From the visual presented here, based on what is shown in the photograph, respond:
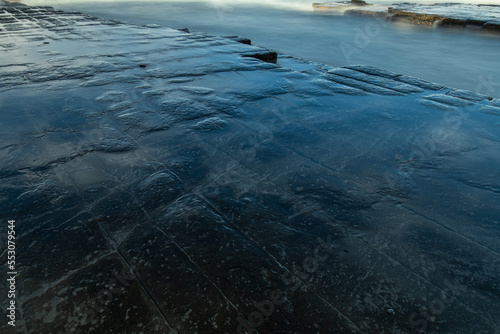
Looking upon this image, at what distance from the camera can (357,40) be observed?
32.7 ft

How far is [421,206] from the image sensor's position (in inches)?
65.1

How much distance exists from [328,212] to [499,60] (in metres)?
8.95

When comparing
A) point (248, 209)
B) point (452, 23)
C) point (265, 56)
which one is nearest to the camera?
point (248, 209)

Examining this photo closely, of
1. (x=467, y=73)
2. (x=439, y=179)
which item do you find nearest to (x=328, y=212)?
(x=439, y=179)

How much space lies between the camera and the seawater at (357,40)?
23.8 ft

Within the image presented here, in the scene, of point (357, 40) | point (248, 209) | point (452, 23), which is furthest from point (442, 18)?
point (248, 209)

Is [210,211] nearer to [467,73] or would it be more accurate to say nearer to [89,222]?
[89,222]

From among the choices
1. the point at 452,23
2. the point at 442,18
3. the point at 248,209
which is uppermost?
the point at 248,209

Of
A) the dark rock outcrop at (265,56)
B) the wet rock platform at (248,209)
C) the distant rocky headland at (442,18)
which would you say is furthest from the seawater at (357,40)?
the wet rock platform at (248,209)

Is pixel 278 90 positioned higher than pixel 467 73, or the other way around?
pixel 278 90

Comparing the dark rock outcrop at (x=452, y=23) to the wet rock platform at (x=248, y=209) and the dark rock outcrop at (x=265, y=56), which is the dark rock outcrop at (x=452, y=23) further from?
the wet rock platform at (x=248, y=209)

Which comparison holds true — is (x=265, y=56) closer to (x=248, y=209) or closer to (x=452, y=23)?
(x=248, y=209)

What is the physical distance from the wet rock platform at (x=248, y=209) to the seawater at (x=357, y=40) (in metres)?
4.83

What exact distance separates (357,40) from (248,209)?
33.0 ft
